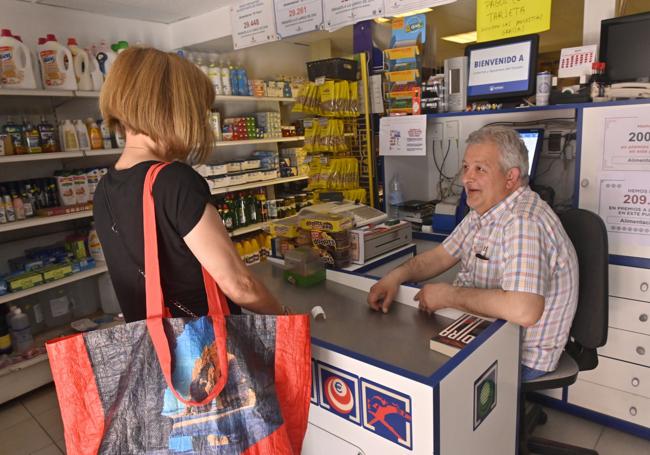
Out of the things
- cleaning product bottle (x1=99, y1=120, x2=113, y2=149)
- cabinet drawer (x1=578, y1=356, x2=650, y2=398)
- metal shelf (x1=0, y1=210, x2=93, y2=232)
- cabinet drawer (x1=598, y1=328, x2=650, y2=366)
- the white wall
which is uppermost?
the white wall

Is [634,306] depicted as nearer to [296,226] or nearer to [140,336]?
[296,226]

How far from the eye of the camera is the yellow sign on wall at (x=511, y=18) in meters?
2.33

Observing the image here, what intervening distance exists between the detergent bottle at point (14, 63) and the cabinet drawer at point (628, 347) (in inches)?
153

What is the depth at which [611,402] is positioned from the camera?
240 centimetres

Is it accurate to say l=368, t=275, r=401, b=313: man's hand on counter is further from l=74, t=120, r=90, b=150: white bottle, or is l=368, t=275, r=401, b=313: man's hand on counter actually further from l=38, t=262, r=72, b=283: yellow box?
l=74, t=120, r=90, b=150: white bottle

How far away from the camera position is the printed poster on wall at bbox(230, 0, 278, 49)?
362 centimetres

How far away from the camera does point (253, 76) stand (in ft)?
16.6

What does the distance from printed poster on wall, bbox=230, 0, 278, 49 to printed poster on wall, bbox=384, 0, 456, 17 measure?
100 centimetres

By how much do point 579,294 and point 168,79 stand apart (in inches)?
66.6

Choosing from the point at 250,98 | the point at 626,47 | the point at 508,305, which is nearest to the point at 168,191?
the point at 508,305

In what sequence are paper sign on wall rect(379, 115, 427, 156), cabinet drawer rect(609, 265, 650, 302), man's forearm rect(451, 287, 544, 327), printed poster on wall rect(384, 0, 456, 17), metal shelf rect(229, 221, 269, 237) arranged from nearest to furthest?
1. man's forearm rect(451, 287, 544, 327)
2. cabinet drawer rect(609, 265, 650, 302)
3. printed poster on wall rect(384, 0, 456, 17)
4. paper sign on wall rect(379, 115, 427, 156)
5. metal shelf rect(229, 221, 269, 237)

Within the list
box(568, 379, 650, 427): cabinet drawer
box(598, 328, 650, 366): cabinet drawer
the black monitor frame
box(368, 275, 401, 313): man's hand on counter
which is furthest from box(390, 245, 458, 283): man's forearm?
box(568, 379, 650, 427): cabinet drawer

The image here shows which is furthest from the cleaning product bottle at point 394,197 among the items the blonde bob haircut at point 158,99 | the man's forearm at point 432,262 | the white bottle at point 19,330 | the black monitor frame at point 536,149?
the white bottle at point 19,330

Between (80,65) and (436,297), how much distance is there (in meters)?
3.24
